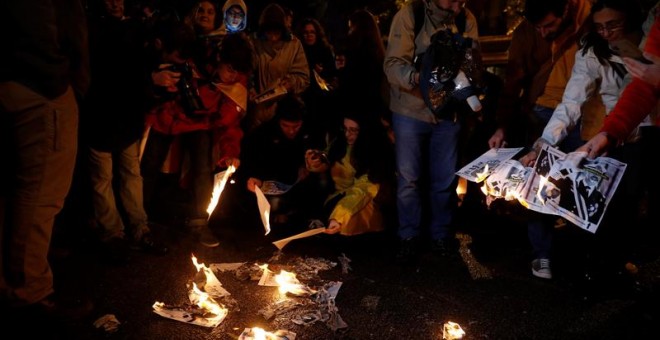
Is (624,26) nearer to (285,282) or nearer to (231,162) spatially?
(285,282)

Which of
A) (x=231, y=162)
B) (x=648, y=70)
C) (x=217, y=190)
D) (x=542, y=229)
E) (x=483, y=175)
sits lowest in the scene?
(x=542, y=229)

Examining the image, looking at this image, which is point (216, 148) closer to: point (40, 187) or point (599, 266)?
point (40, 187)

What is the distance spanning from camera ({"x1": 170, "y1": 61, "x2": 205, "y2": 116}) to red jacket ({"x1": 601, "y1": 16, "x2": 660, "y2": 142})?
3.53m

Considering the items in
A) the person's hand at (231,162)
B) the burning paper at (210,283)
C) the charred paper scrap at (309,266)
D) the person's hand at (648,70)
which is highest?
the person's hand at (648,70)

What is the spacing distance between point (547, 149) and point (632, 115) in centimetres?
61

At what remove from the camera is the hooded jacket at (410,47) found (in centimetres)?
412

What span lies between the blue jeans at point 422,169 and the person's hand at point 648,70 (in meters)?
1.80

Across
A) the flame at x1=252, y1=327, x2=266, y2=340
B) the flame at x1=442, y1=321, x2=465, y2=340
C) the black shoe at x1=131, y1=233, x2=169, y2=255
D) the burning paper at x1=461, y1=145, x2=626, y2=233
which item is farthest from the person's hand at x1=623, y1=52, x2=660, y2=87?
the black shoe at x1=131, y1=233, x2=169, y2=255

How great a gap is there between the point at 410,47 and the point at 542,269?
89.3 inches

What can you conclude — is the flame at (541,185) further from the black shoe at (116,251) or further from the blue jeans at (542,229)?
the black shoe at (116,251)

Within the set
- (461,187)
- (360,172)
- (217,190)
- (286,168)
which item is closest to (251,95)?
(286,168)

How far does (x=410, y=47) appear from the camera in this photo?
13.8ft

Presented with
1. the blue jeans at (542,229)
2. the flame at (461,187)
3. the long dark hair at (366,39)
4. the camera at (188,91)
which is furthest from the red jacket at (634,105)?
the camera at (188,91)

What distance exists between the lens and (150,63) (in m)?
4.28
